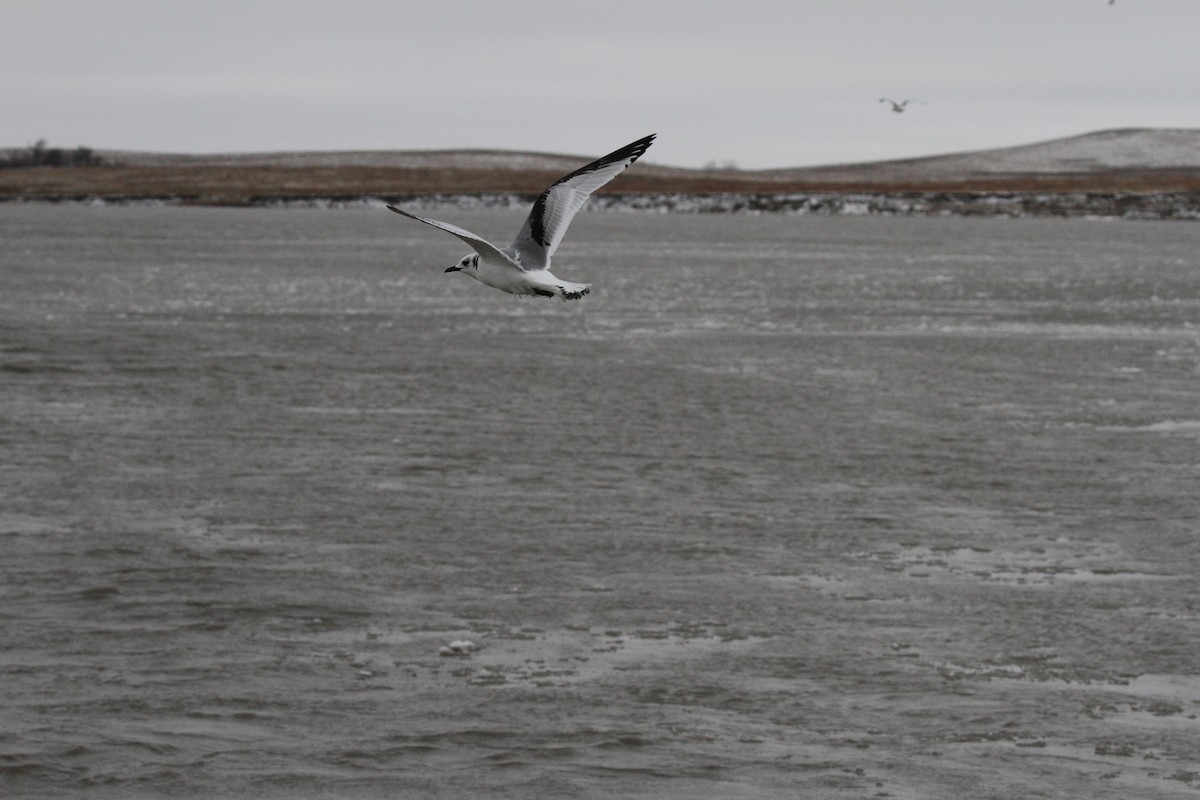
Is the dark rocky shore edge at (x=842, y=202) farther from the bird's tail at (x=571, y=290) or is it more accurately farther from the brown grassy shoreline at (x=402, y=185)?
the bird's tail at (x=571, y=290)

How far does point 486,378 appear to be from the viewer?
3538 cm

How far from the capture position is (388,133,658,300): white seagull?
11.6 metres

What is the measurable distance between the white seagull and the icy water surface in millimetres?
4734

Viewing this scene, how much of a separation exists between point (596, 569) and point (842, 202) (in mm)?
146264

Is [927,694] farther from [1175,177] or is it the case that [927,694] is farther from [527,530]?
[1175,177]

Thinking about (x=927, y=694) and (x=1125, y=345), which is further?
(x=1125, y=345)

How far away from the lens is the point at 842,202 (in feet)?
535

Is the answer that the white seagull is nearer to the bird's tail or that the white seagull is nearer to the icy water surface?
the bird's tail

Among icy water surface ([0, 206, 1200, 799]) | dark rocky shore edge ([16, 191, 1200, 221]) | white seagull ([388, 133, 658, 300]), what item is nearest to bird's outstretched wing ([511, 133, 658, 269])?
white seagull ([388, 133, 658, 300])

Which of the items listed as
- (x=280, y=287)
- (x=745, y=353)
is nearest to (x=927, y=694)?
(x=745, y=353)

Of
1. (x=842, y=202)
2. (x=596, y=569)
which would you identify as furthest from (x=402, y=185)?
(x=596, y=569)

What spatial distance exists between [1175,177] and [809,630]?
185 metres

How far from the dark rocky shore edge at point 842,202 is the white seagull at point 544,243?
442 ft

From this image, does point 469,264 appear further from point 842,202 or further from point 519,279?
point 842,202
